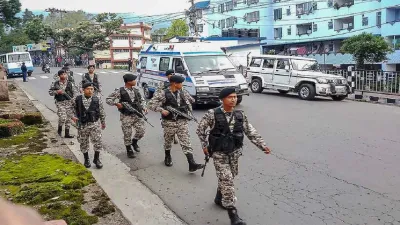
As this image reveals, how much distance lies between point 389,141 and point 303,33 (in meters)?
36.1

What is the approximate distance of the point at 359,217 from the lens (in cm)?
454

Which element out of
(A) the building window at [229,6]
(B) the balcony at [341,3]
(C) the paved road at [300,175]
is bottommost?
(C) the paved road at [300,175]

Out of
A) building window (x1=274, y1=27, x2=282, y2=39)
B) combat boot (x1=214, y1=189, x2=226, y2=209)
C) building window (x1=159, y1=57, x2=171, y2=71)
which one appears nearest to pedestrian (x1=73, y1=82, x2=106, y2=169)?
combat boot (x1=214, y1=189, x2=226, y2=209)

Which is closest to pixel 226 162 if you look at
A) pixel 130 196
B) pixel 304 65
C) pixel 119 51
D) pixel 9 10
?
pixel 130 196

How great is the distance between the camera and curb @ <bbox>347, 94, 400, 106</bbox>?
14.3 meters

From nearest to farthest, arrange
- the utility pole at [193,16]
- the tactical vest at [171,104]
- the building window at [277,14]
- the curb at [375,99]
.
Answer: the tactical vest at [171,104] → the curb at [375,99] → the utility pole at [193,16] → the building window at [277,14]

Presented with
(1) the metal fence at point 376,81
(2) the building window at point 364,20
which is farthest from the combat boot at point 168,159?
(2) the building window at point 364,20

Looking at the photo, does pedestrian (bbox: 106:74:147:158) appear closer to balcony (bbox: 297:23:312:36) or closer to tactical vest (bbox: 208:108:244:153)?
tactical vest (bbox: 208:108:244:153)

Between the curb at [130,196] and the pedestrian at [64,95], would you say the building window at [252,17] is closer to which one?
the pedestrian at [64,95]

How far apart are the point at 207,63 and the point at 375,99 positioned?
6877 millimetres

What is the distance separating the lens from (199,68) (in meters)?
13.2

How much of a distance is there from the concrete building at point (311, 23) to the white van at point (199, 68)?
64.8 feet

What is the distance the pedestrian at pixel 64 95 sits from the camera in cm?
922

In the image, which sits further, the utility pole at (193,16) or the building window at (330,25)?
the building window at (330,25)
